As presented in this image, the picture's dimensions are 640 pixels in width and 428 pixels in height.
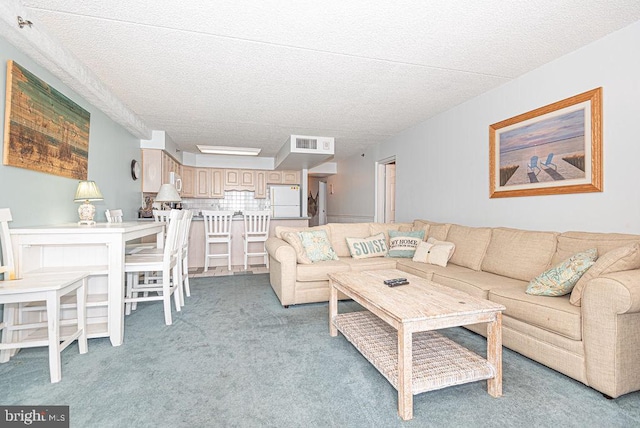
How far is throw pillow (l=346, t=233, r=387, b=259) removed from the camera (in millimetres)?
3629

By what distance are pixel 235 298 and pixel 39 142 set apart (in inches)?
87.3

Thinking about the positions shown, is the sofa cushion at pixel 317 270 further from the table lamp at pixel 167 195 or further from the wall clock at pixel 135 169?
the wall clock at pixel 135 169

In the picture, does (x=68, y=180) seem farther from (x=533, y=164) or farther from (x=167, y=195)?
(x=533, y=164)

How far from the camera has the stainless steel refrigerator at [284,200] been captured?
7.36m

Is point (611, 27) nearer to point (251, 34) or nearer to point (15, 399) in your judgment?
point (251, 34)

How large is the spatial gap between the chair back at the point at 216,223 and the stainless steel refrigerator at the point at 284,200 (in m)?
2.39

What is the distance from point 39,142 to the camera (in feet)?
7.83

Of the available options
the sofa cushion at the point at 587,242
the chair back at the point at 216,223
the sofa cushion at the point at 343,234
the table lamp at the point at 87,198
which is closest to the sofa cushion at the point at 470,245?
the sofa cushion at the point at 587,242

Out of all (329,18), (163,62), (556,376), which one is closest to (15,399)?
(163,62)

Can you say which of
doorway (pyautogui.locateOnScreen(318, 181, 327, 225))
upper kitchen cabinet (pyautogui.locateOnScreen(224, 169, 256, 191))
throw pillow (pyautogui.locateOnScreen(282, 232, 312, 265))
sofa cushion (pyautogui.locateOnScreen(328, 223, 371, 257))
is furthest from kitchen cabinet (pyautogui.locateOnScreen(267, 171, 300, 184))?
throw pillow (pyautogui.locateOnScreen(282, 232, 312, 265))

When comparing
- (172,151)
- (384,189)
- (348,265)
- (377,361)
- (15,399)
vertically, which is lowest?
(15,399)

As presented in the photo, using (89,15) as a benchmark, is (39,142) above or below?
below

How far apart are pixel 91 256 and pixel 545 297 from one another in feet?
10.9

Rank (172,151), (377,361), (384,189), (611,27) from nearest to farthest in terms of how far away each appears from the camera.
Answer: (377,361) → (611,27) → (172,151) → (384,189)
